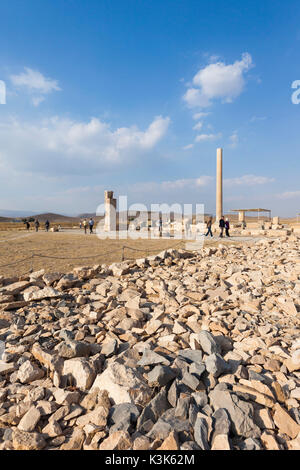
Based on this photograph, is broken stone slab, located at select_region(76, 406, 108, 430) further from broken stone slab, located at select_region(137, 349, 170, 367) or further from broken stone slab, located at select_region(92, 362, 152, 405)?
broken stone slab, located at select_region(137, 349, 170, 367)

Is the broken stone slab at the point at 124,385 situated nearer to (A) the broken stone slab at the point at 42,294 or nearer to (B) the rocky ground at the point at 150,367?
(B) the rocky ground at the point at 150,367

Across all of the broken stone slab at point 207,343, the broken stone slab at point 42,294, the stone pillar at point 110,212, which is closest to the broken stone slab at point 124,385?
the broken stone slab at point 207,343

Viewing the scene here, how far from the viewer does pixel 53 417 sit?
2.28m

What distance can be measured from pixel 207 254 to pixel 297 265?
283 cm

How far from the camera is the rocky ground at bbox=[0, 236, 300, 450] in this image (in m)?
2.10

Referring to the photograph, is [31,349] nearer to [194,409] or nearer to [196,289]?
[194,409]

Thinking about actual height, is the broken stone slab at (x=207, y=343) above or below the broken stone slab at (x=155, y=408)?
above

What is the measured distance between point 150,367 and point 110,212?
893 inches

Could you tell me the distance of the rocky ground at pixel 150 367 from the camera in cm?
210

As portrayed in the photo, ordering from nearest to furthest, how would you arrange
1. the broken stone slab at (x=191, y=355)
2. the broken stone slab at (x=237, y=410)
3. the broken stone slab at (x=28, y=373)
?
the broken stone slab at (x=237, y=410), the broken stone slab at (x=28, y=373), the broken stone slab at (x=191, y=355)

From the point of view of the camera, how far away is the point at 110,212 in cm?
2489

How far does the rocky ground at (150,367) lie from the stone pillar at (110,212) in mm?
19718
